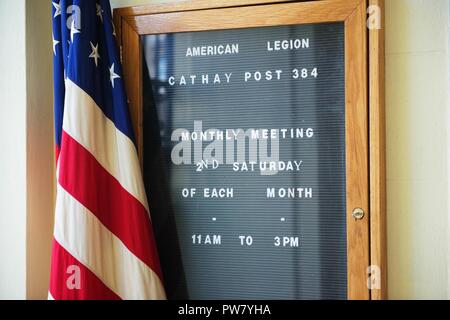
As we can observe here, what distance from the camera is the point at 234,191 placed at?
6.27ft

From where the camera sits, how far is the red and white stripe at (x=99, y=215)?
5.87 ft

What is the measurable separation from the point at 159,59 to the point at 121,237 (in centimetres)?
71

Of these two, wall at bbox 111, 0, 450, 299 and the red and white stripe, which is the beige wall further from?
the red and white stripe
